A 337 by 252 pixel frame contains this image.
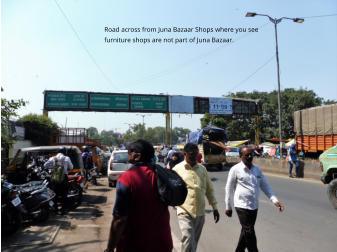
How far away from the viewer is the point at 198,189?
3.82m

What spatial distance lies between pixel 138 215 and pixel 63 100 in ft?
88.4

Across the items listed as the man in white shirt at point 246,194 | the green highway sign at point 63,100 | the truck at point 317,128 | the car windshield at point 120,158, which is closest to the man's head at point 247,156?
the man in white shirt at point 246,194

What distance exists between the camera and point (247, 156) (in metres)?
4.09

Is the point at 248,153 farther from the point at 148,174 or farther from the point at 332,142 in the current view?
the point at 332,142

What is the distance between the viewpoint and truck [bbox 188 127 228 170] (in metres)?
21.4

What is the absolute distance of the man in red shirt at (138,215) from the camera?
231 cm

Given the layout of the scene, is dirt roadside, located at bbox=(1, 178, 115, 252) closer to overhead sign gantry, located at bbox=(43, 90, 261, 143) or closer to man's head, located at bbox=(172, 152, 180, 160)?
man's head, located at bbox=(172, 152, 180, 160)

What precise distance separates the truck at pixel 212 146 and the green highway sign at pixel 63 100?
38.5 ft

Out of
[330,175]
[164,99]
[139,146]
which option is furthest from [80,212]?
[164,99]

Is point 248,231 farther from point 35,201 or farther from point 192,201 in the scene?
point 35,201

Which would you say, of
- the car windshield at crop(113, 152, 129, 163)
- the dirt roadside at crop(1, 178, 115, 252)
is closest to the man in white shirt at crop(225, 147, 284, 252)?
the dirt roadside at crop(1, 178, 115, 252)

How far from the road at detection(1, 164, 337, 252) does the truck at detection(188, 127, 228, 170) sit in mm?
12773

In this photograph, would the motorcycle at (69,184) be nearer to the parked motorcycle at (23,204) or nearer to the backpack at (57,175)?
the backpack at (57,175)

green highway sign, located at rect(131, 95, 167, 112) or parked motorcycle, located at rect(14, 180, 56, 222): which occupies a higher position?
green highway sign, located at rect(131, 95, 167, 112)
